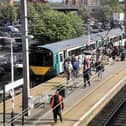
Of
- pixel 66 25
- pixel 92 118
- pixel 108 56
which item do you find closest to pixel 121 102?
pixel 92 118

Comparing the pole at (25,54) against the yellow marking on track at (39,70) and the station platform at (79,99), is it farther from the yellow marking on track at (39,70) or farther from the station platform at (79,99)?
the yellow marking on track at (39,70)

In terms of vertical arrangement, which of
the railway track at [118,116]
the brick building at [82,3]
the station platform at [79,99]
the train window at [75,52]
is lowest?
the railway track at [118,116]

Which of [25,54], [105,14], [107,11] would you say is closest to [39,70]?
[25,54]

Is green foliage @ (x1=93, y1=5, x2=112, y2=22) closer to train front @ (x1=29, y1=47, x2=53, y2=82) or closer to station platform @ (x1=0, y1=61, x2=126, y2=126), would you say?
station platform @ (x1=0, y1=61, x2=126, y2=126)

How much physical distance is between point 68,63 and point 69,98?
4480 mm

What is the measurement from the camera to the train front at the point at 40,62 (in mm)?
32875

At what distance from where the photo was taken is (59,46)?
34.7 meters

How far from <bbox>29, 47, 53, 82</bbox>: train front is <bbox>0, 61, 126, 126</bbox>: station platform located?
1.36 meters

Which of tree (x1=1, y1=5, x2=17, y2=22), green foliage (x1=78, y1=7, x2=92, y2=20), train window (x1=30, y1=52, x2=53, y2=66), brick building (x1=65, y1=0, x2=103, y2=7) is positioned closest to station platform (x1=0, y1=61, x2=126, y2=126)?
train window (x1=30, y1=52, x2=53, y2=66)

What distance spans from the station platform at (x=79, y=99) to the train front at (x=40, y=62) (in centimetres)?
136

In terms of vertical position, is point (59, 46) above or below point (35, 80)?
above

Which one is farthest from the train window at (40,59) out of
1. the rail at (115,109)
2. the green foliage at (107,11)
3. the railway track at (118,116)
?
the green foliage at (107,11)

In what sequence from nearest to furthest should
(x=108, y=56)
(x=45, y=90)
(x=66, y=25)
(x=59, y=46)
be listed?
(x=45, y=90) < (x=59, y=46) < (x=108, y=56) < (x=66, y=25)

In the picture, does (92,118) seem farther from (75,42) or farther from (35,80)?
(75,42)
